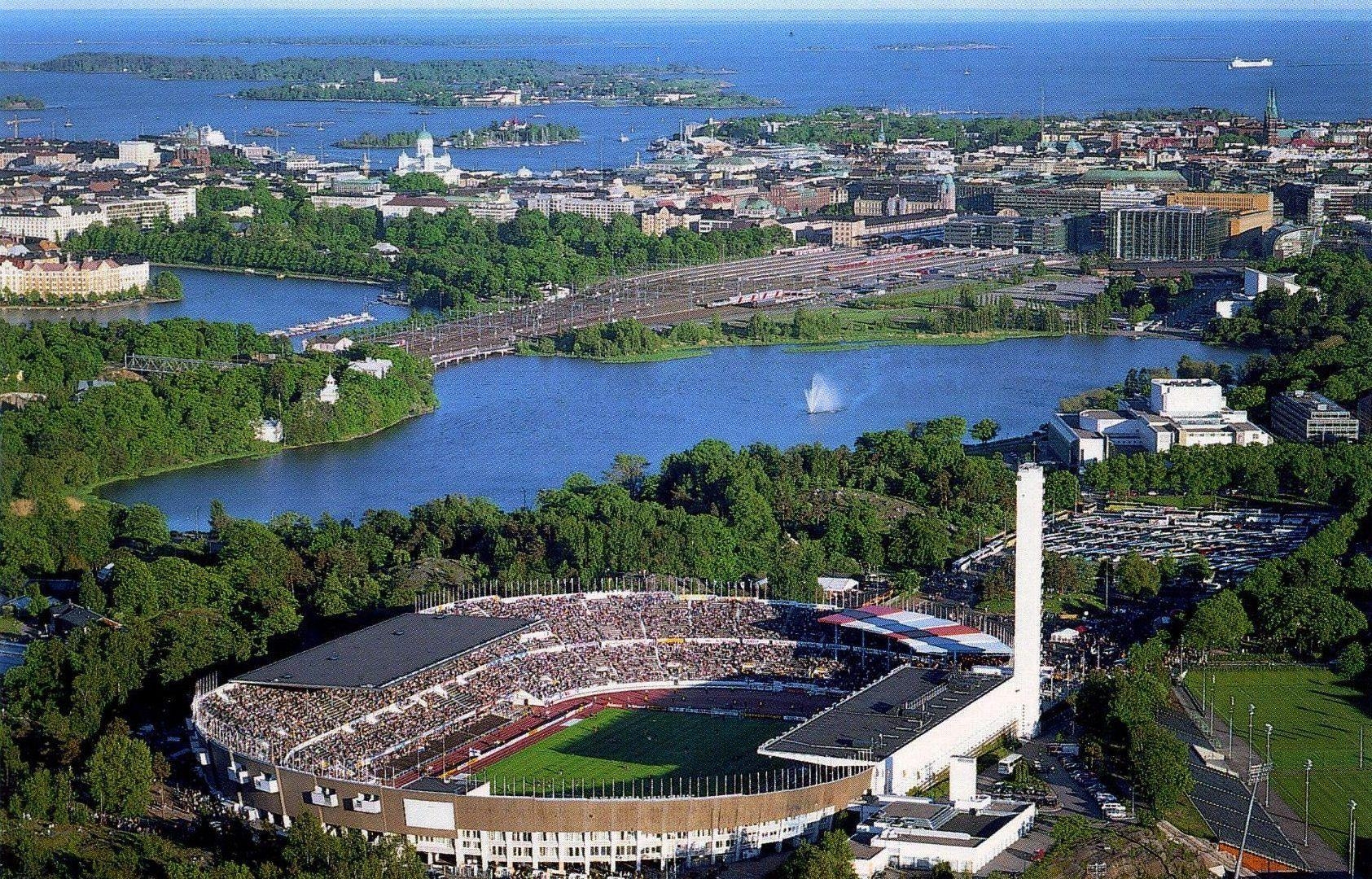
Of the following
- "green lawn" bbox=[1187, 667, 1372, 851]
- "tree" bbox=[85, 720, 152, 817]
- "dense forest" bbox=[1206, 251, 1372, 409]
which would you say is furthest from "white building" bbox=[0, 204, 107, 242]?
"green lawn" bbox=[1187, 667, 1372, 851]

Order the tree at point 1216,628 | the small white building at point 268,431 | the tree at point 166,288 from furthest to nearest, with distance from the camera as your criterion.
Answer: the tree at point 166,288, the small white building at point 268,431, the tree at point 1216,628

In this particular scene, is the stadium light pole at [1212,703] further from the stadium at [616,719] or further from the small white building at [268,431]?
the small white building at [268,431]

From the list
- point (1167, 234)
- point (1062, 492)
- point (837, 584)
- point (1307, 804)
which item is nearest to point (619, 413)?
point (1062, 492)

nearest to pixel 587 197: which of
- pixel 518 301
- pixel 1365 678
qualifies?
pixel 518 301

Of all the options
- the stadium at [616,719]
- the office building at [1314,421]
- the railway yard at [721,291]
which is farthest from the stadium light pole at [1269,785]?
the railway yard at [721,291]

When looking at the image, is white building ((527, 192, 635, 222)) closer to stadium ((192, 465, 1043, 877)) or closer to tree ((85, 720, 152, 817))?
stadium ((192, 465, 1043, 877))

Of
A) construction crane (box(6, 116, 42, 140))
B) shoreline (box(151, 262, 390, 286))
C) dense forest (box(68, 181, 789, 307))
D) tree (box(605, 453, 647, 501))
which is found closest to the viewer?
tree (box(605, 453, 647, 501))
